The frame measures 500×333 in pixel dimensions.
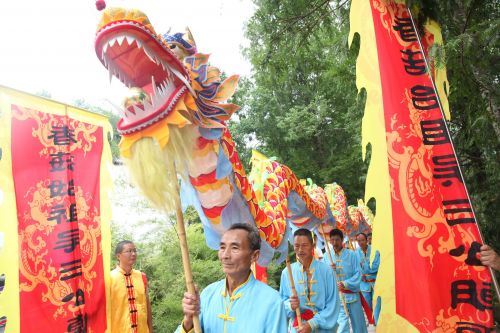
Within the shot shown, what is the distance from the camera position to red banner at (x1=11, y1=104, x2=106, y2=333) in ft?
11.5

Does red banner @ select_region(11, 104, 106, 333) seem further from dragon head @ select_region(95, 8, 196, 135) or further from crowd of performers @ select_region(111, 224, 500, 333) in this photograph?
dragon head @ select_region(95, 8, 196, 135)

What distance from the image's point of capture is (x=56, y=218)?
3.77 metres

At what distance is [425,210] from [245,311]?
1.12 metres

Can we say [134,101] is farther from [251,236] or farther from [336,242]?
[336,242]

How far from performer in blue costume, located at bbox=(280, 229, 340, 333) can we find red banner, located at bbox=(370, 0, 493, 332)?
187cm

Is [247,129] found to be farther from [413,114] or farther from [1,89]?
[413,114]

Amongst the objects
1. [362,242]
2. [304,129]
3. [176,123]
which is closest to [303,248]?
[176,123]

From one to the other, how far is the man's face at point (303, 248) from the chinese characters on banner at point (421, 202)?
215cm

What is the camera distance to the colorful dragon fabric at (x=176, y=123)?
76.2 inches

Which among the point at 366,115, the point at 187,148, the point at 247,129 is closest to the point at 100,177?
the point at 187,148

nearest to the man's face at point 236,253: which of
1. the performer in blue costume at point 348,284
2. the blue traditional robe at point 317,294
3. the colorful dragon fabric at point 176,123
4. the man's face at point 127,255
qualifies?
the colorful dragon fabric at point 176,123

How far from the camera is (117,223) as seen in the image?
867 cm

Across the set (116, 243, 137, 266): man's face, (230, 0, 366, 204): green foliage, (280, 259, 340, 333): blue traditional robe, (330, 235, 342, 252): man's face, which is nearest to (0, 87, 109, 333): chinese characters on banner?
(116, 243, 137, 266): man's face

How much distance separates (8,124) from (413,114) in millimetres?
3336
